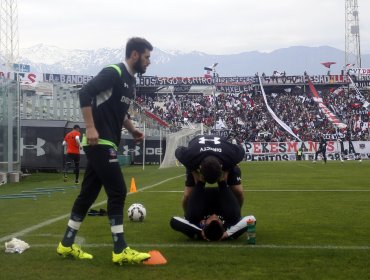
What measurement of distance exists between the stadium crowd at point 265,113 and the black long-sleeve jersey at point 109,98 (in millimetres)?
52432

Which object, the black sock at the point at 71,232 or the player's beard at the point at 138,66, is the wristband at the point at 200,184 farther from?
the player's beard at the point at 138,66

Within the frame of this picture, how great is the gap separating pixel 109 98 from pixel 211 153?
1.56 m

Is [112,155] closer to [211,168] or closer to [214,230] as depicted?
[211,168]

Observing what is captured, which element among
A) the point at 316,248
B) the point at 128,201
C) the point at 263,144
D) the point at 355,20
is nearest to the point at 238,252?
the point at 316,248

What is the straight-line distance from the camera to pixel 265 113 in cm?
6588

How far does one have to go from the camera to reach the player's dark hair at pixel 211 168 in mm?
6391

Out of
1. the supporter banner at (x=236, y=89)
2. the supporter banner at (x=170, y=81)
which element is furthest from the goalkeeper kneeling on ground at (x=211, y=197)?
the supporter banner at (x=236, y=89)

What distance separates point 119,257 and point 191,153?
5.73 ft

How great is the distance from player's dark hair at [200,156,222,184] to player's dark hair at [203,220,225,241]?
536 millimetres

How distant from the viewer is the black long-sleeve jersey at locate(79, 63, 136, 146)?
18.0ft

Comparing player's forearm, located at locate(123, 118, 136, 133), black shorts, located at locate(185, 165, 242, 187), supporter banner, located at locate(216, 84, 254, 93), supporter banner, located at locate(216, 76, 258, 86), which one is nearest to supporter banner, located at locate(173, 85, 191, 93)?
supporter banner, located at locate(216, 84, 254, 93)

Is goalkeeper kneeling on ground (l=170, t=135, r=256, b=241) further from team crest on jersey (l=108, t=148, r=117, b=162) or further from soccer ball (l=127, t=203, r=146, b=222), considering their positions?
soccer ball (l=127, t=203, r=146, b=222)

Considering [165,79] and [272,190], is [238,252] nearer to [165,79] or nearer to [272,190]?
[272,190]

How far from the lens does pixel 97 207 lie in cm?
1095
